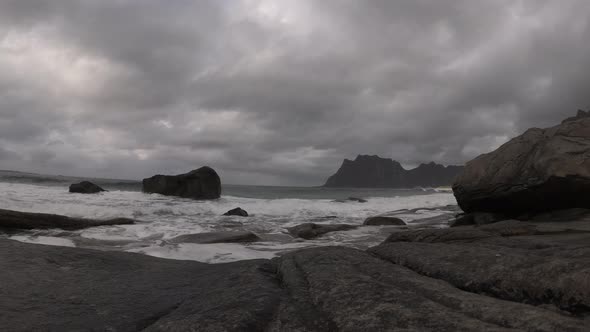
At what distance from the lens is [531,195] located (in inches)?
436

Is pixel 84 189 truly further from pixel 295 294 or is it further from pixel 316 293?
pixel 316 293

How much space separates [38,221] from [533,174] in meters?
15.8

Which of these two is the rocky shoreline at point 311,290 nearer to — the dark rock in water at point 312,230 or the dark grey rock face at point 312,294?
the dark grey rock face at point 312,294

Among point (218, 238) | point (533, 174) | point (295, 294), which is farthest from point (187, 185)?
point (295, 294)

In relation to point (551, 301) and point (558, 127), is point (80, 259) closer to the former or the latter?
point (551, 301)

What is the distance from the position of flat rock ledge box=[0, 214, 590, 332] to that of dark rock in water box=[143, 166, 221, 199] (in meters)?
27.4

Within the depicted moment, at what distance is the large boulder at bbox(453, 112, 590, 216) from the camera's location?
10.1 meters

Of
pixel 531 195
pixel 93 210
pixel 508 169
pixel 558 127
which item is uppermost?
pixel 558 127

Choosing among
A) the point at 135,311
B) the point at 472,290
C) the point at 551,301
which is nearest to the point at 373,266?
the point at 472,290

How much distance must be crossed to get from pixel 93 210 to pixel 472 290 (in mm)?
18415

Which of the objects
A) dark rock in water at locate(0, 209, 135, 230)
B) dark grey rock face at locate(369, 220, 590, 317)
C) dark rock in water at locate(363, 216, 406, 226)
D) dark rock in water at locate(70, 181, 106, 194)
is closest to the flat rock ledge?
dark grey rock face at locate(369, 220, 590, 317)

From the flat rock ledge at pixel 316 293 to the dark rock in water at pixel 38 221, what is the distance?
825 centimetres

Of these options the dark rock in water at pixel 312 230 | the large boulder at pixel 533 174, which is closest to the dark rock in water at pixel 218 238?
the dark rock in water at pixel 312 230

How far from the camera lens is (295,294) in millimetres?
2920
